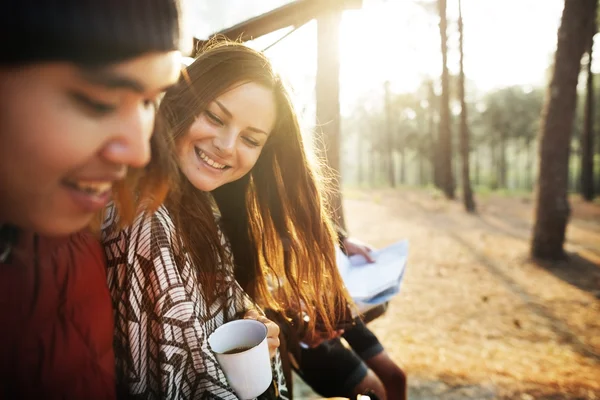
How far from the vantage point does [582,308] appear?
4.94 m

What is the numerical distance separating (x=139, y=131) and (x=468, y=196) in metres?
13.9

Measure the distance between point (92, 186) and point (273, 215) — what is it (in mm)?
1370

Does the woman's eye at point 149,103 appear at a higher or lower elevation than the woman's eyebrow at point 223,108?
lower

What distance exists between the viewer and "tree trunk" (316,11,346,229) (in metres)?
3.14

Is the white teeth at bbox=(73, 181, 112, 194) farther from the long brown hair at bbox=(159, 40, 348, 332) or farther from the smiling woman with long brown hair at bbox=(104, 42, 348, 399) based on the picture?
the long brown hair at bbox=(159, 40, 348, 332)

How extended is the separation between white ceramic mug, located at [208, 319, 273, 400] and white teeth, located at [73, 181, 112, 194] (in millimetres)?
731

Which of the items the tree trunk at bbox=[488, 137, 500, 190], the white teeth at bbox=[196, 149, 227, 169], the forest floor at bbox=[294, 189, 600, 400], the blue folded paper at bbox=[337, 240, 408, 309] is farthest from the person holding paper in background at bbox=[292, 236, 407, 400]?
the tree trunk at bbox=[488, 137, 500, 190]

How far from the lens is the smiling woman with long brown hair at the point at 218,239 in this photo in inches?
52.1

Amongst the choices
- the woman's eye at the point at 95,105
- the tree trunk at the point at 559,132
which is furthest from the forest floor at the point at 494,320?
the woman's eye at the point at 95,105

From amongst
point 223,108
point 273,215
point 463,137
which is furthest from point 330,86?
point 463,137

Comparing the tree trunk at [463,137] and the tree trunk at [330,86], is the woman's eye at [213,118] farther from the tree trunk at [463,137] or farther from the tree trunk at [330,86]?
the tree trunk at [463,137]

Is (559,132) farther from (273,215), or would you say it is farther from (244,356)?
(244,356)

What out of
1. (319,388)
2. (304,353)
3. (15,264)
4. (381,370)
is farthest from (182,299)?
(381,370)

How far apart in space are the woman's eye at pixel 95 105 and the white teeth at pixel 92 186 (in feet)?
0.51
